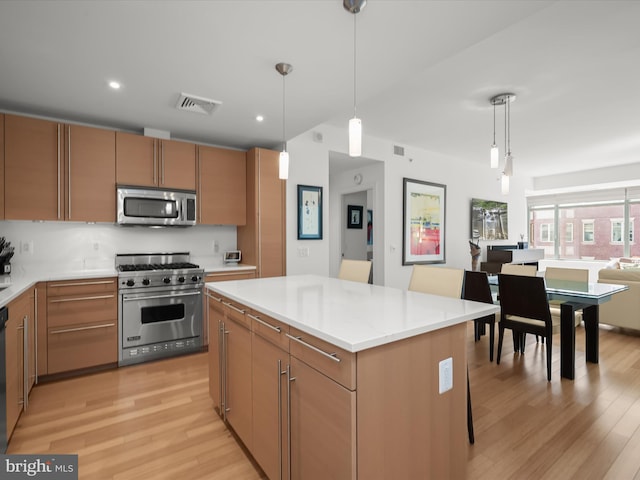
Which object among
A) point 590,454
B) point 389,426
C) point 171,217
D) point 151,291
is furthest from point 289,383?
point 171,217

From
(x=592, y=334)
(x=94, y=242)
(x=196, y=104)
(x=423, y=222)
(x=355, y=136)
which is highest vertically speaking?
(x=196, y=104)

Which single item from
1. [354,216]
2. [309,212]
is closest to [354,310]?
[309,212]

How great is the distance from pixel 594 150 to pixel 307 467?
22.4 ft

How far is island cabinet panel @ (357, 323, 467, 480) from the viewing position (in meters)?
1.12

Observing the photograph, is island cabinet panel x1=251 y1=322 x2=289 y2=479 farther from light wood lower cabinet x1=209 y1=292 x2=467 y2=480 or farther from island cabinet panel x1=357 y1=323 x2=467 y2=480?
island cabinet panel x1=357 y1=323 x2=467 y2=480

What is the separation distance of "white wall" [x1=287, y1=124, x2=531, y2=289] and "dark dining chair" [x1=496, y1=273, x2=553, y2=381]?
2.00m

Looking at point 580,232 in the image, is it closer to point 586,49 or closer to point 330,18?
point 586,49

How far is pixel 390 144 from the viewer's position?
198 inches

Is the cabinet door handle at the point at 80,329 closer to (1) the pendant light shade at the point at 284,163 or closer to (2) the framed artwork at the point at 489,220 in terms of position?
(1) the pendant light shade at the point at 284,163

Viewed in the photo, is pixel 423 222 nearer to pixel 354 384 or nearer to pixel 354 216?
pixel 354 216

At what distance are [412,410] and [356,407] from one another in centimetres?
32

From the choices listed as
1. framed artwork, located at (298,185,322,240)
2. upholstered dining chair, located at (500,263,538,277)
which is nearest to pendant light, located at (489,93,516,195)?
upholstered dining chair, located at (500,263,538,277)

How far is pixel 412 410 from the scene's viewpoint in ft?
4.16

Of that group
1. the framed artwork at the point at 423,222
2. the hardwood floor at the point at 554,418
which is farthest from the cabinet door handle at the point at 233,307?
the framed artwork at the point at 423,222
